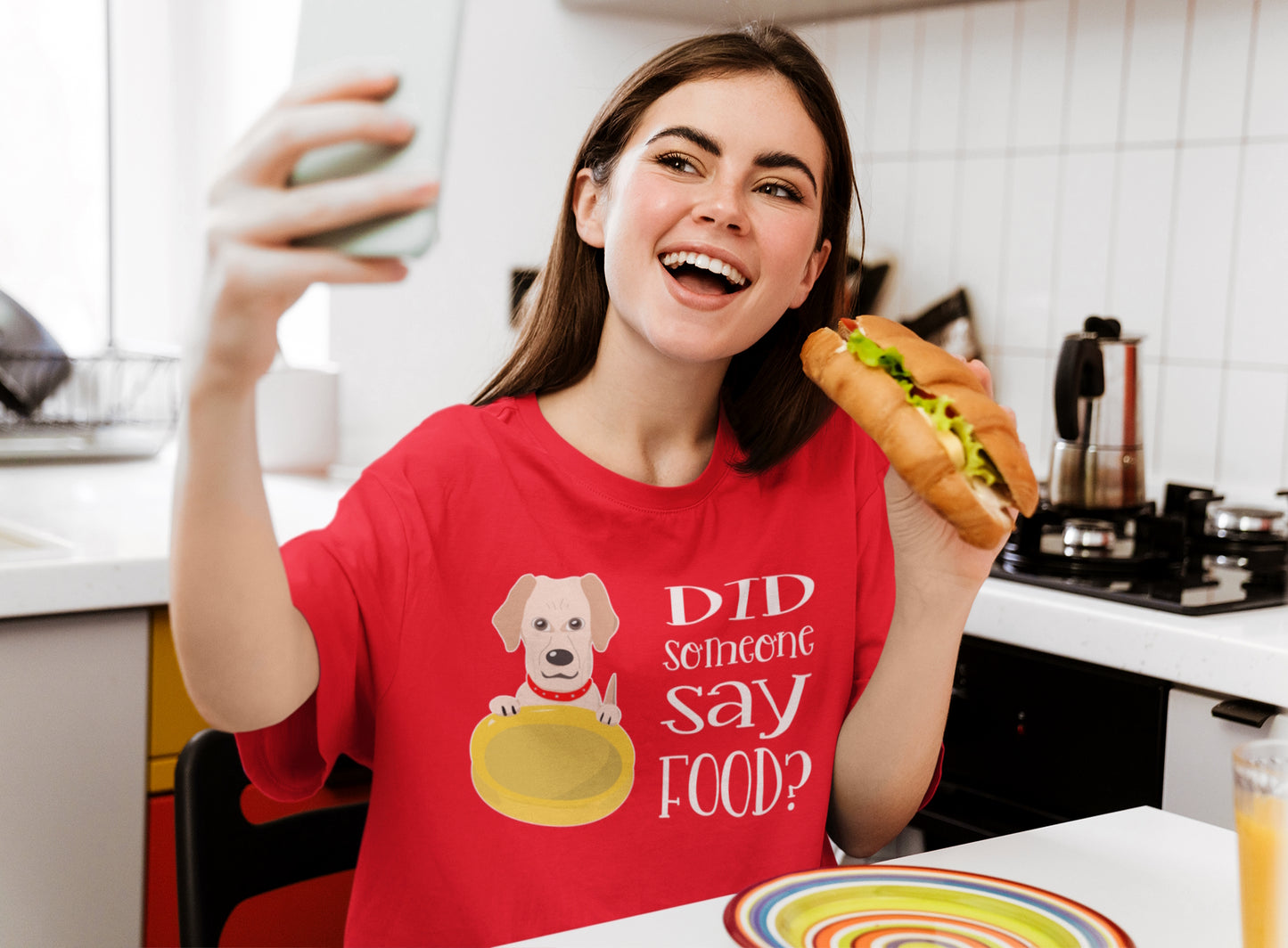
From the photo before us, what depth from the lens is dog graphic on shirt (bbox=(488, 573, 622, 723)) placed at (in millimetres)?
1016

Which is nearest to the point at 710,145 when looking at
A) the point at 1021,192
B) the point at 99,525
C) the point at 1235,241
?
the point at 99,525

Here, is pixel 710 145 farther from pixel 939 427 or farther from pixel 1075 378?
pixel 1075 378

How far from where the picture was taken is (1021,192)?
6.97 feet

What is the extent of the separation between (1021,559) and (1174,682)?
27 cm

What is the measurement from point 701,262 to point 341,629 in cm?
41

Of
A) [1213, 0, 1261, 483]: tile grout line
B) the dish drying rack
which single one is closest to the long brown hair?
[1213, 0, 1261, 483]: tile grout line

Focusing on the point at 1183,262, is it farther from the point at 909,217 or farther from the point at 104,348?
the point at 104,348

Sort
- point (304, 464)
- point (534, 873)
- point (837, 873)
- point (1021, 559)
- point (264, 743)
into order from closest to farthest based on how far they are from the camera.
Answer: point (837, 873), point (264, 743), point (534, 873), point (1021, 559), point (304, 464)

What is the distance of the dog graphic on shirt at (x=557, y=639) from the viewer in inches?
40.0

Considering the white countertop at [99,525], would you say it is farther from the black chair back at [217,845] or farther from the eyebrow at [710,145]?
the eyebrow at [710,145]

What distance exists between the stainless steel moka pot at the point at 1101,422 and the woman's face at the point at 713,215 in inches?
26.4

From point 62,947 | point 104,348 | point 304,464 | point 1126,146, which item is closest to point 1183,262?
point 1126,146

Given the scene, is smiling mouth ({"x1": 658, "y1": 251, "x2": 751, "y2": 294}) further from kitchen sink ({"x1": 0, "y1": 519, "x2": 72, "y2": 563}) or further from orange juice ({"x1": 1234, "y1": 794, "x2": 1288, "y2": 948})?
kitchen sink ({"x1": 0, "y1": 519, "x2": 72, "y2": 563})

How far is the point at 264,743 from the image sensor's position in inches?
34.6
